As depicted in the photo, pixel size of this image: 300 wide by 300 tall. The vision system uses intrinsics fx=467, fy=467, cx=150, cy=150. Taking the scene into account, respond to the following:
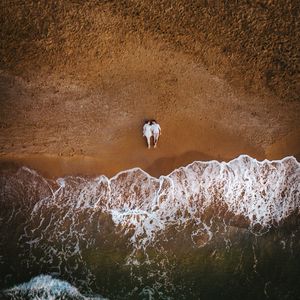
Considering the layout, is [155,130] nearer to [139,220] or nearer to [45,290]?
[139,220]

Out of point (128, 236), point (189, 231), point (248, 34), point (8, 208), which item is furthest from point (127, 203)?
point (248, 34)

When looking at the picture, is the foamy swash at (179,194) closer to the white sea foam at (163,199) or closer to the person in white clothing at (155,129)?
the white sea foam at (163,199)

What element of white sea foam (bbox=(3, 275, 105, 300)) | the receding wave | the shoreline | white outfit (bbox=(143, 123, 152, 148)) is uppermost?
white outfit (bbox=(143, 123, 152, 148))

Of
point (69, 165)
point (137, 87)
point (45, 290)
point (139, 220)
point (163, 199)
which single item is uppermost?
point (137, 87)

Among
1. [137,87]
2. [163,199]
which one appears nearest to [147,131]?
[137,87]

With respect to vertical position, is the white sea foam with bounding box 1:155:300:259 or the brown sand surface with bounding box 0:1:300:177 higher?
the brown sand surface with bounding box 0:1:300:177

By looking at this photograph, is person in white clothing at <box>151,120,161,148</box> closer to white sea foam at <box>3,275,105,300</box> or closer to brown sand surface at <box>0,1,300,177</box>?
brown sand surface at <box>0,1,300,177</box>

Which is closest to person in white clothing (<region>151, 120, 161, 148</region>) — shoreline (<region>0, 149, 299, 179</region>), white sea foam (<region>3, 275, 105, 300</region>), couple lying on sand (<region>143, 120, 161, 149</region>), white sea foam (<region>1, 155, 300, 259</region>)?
couple lying on sand (<region>143, 120, 161, 149</region>)
